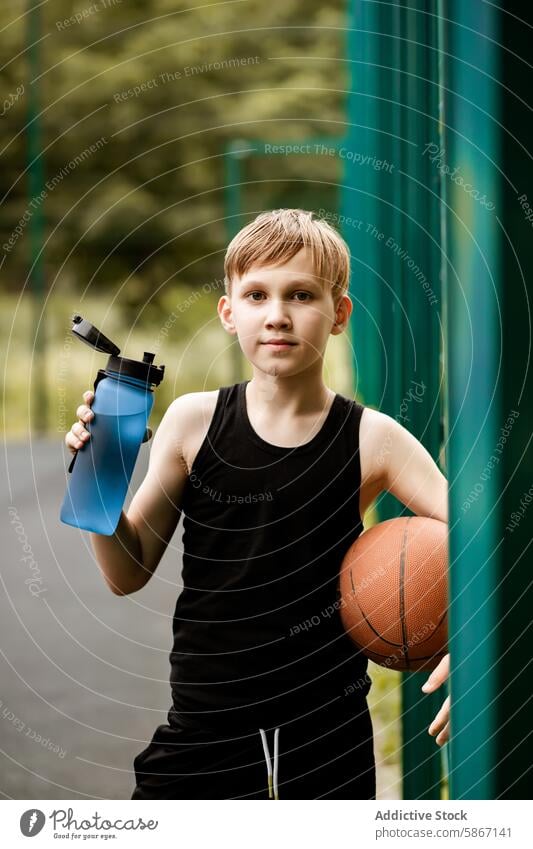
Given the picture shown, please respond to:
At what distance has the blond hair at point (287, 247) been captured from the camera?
1992 millimetres

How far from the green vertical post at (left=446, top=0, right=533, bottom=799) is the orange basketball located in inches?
22.2

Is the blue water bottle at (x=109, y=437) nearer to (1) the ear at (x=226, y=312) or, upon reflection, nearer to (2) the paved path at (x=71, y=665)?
(1) the ear at (x=226, y=312)

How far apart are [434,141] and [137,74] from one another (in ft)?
47.6

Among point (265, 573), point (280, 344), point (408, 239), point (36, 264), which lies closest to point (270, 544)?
point (265, 573)

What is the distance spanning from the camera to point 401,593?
1926mm

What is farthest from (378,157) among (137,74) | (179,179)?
(137,74)

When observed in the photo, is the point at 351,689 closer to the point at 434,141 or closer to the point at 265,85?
the point at 434,141

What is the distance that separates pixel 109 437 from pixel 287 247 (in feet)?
1.58

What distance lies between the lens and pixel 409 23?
276 cm

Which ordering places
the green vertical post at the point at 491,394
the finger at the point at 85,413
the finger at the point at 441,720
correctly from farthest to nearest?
the finger at the point at 85,413, the finger at the point at 441,720, the green vertical post at the point at 491,394

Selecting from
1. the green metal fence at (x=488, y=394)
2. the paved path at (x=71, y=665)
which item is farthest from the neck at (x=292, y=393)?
the paved path at (x=71, y=665)

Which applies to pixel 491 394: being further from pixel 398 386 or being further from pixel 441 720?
pixel 398 386

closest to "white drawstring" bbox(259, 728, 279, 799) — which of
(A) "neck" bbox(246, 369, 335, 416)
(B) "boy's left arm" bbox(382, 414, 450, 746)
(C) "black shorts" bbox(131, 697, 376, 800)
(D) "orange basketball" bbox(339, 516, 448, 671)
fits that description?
(C) "black shorts" bbox(131, 697, 376, 800)

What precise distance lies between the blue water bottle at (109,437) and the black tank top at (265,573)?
23cm
